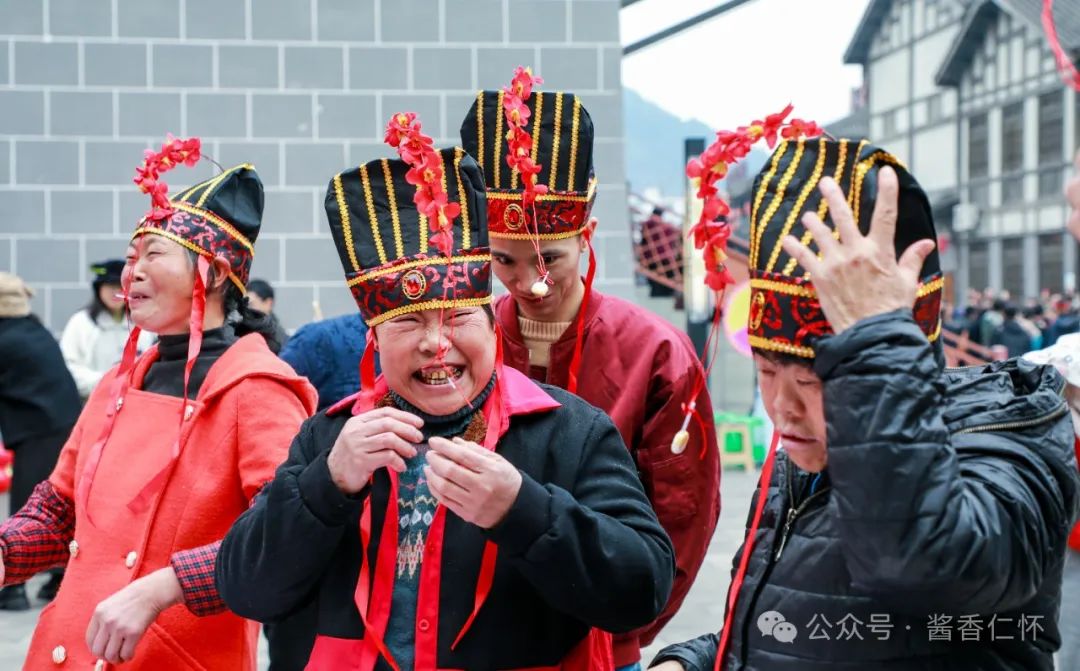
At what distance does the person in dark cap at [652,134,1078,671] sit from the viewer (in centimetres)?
149

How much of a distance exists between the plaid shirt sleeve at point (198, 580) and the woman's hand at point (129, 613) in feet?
0.05

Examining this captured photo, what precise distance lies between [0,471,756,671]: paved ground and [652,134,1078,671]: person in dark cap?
11.9 feet

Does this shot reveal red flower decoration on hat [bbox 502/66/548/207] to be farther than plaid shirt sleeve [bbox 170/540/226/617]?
Yes

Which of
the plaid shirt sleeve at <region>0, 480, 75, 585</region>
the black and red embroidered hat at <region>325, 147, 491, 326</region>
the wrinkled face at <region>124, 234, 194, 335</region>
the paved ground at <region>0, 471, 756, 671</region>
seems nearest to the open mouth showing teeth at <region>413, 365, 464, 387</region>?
the black and red embroidered hat at <region>325, 147, 491, 326</region>

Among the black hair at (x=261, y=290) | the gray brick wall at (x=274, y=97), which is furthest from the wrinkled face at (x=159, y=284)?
A: the gray brick wall at (x=274, y=97)

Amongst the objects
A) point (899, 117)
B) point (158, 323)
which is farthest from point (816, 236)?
point (899, 117)

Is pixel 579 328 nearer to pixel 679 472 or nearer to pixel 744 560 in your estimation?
pixel 679 472

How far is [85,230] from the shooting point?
24.0ft

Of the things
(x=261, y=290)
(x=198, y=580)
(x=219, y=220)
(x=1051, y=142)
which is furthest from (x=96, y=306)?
(x=1051, y=142)

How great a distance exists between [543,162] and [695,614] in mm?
3593

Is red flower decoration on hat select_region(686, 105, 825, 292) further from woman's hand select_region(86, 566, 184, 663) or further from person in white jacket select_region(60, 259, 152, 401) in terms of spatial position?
person in white jacket select_region(60, 259, 152, 401)

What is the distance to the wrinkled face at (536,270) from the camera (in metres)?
2.89

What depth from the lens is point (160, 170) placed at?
3.12m

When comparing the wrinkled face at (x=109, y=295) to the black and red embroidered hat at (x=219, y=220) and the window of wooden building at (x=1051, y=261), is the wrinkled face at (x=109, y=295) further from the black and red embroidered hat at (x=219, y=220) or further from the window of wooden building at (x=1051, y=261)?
the window of wooden building at (x=1051, y=261)
